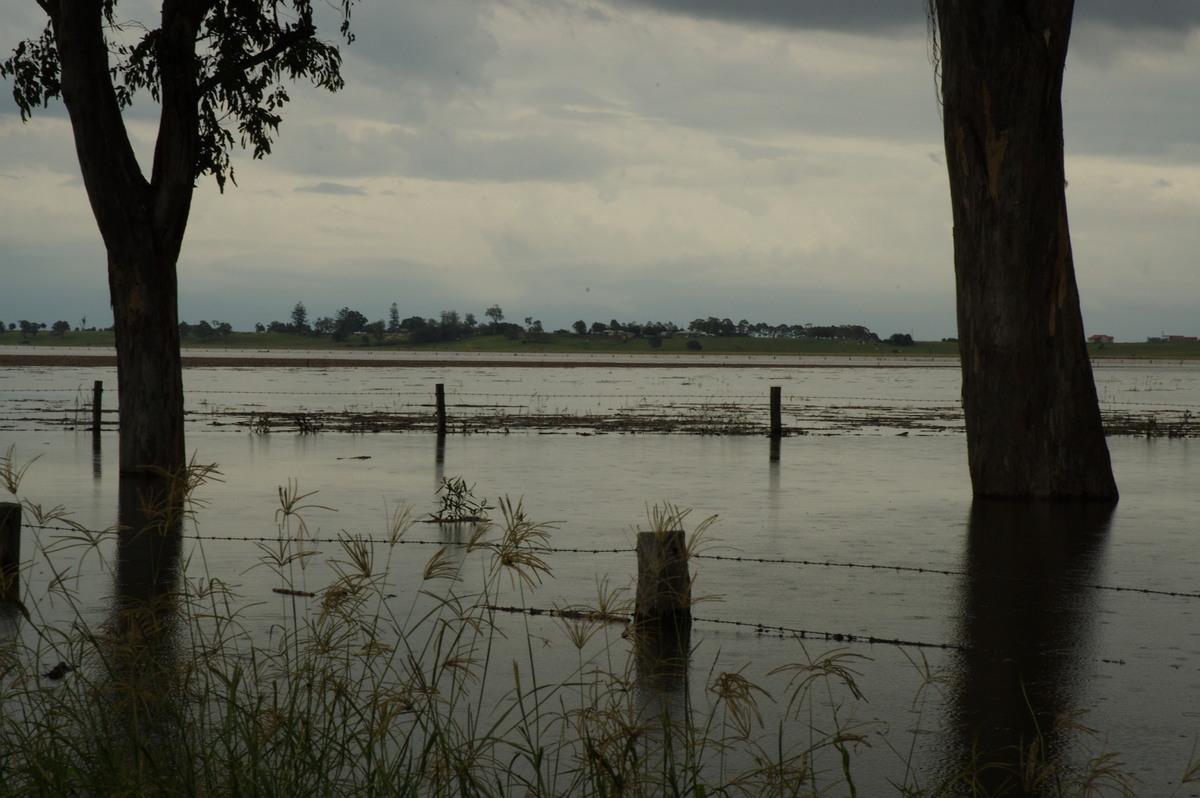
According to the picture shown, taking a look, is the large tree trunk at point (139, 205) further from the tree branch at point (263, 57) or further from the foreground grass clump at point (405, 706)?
the foreground grass clump at point (405, 706)

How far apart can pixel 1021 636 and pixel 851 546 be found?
12.1 ft

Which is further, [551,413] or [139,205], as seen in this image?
[551,413]

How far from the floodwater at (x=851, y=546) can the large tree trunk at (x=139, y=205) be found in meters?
1.14

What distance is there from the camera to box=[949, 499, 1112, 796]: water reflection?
527cm

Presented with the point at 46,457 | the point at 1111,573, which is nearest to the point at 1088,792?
the point at 1111,573

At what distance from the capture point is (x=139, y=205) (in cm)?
1550

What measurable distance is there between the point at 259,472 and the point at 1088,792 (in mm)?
14506

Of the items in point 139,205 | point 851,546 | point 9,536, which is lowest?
point 851,546

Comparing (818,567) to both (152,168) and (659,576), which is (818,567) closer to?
(659,576)

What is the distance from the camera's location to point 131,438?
15852mm

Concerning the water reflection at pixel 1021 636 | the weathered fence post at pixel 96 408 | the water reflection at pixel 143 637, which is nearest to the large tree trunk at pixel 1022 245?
the water reflection at pixel 1021 636

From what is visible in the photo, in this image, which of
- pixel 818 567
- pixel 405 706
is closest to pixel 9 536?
pixel 405 706

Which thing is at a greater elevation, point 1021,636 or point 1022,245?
point 1022,245

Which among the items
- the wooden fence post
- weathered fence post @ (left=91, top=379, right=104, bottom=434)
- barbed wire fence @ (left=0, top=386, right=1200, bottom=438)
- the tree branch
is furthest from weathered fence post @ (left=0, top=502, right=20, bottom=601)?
weathered fence post @ (left=91, top=379, right=104, bottom=434)
